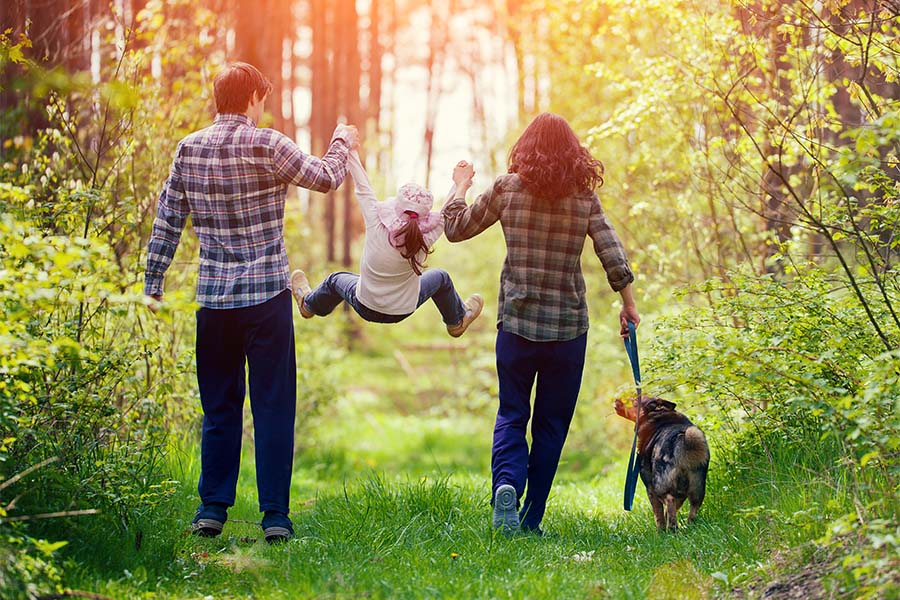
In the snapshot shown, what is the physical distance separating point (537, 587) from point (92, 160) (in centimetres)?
478

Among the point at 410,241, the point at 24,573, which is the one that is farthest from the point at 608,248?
the point at 24,573

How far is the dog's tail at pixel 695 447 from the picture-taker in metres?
4.78

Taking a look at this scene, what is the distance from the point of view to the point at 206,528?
456 cm

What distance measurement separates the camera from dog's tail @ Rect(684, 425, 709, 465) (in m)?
4.78

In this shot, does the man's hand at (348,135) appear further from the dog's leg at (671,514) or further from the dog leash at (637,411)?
the dog's leg at (671,514)

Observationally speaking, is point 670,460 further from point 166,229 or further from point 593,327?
point 593,327

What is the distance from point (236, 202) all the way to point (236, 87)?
565 millimetres

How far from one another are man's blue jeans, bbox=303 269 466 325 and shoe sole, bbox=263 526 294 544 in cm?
120

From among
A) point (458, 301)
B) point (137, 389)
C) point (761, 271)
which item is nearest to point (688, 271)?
point (761, 271)

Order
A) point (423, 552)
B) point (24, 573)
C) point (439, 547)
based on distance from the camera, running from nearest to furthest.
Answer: point (24, 573)
point (423, 552)
point (439, 547)

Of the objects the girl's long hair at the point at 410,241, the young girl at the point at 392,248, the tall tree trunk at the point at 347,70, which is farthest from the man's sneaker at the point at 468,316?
the tall tree trunk at the point at 347,70

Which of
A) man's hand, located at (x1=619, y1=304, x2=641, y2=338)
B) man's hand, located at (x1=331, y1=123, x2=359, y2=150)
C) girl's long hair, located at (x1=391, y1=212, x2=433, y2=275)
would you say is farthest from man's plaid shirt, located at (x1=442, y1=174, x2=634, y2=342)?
man's hand, located at (x1=331, y1=123, x2=359, y2=150)

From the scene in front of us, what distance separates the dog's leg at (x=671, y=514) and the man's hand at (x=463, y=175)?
1974 mm

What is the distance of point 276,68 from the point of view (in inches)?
Answer: 642
